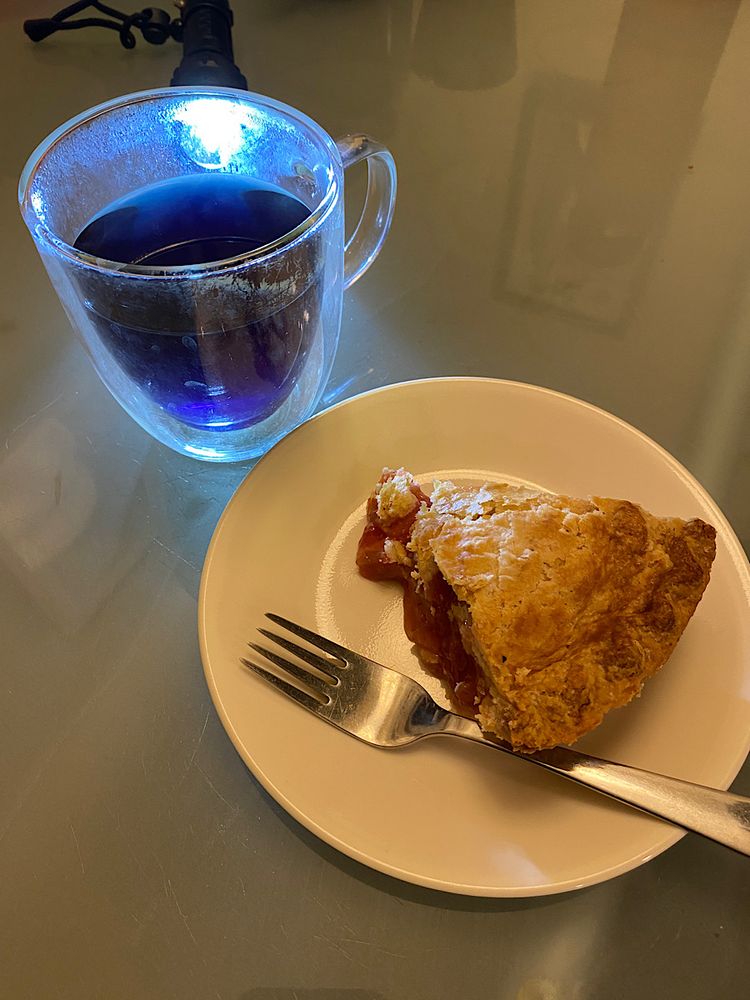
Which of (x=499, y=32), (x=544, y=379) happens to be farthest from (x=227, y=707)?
(x=499, y=32)

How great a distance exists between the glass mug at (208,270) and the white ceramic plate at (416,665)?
4.3 inches

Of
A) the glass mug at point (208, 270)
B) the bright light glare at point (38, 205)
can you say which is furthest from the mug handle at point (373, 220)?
the bright light glare at point (38, 205)

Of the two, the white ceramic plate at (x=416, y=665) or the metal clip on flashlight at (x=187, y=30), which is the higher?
the metal clip on flashlight at (x=187, y=30)

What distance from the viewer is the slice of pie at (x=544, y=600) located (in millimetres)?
738

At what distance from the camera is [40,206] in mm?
843

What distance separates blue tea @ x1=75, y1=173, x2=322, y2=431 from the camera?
31.9 inches

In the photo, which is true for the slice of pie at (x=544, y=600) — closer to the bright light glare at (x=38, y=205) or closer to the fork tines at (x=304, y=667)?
the fork tines at (x=304, y=667)

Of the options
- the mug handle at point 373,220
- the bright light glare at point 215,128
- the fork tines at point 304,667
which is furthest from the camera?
the mug handle at point 373,220

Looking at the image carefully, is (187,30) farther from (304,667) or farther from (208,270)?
(304,667)

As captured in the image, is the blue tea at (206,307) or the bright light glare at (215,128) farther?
the bright light glare at (215,128)

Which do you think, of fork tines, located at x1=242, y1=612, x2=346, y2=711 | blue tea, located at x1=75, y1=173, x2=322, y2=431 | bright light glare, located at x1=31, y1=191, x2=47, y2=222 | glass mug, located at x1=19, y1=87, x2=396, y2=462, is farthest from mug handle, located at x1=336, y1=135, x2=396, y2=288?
fork tines, located at x1=242, y1=612, x2=346, y2=711

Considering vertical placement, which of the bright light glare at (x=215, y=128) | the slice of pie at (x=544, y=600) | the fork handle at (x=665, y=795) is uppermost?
the bright light glare at (x=215, y=128)

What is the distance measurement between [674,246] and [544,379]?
0.41 meters

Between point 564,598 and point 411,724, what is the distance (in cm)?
20
